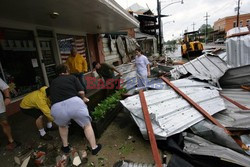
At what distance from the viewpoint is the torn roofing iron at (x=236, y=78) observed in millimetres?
4930

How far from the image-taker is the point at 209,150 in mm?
2184

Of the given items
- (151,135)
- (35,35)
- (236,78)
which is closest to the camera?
(151,135)

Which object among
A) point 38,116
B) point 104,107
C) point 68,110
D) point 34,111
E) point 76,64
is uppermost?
point 76,64

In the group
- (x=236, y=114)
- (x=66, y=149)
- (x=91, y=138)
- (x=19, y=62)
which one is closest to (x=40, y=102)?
(x=66, y=149)

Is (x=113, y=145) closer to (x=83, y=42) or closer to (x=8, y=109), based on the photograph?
(x=8, y=109)

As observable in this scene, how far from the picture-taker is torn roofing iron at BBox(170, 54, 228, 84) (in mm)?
5493

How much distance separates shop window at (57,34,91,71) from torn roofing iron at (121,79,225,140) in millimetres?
4707

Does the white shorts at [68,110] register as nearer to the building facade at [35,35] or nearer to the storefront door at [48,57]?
the building facade at [35,35]

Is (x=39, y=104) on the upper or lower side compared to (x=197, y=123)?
upper

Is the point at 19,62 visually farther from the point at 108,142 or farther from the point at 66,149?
the point at 108,142

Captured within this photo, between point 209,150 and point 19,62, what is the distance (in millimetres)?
A: 5549

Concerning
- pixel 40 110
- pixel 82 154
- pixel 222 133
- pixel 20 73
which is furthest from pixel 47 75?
pixel 222 133

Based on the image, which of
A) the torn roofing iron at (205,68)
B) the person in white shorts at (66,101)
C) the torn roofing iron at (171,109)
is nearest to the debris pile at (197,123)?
the torn roofing iron at (171,109)

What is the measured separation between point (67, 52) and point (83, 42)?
1.49 meters
